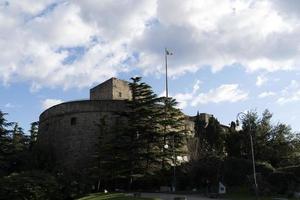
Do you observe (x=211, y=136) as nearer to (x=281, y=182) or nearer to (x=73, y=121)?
(x=73, y=121)

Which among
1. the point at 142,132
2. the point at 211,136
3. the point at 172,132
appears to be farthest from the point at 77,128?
the point at 211,136

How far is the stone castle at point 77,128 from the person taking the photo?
46719 millimetres

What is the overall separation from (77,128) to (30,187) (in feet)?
49.8

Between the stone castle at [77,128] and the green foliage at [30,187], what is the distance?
32.4 ft

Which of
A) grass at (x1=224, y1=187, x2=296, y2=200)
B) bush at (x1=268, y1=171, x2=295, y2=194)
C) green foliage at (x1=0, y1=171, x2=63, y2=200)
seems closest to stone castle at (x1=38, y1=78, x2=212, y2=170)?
green foliage at (x1=0, y1=171, x2=63, y2=200)

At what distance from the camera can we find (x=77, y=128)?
48.0m

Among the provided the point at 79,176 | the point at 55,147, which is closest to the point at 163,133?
the point at 79,176

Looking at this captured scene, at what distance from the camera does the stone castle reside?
4672cm

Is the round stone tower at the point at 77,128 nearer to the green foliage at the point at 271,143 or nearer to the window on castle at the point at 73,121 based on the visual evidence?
the window on castle at the point at 73,121

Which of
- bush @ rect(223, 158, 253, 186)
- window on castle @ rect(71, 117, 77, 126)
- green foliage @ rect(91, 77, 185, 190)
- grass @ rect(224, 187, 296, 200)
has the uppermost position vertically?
window on castle @ rect(71, 117, 77, 126)

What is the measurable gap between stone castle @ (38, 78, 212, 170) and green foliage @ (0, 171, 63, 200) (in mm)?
9885

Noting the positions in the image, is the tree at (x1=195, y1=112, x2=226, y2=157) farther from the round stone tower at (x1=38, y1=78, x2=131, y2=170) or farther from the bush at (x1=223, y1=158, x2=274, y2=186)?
the bush at (x1=223, y1=158, x2=274, y2=186)

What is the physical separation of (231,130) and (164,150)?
10.7 m

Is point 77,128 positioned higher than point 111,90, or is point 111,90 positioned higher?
point 111,90
